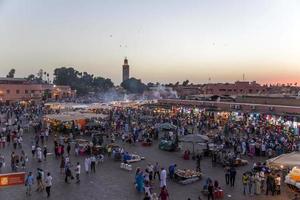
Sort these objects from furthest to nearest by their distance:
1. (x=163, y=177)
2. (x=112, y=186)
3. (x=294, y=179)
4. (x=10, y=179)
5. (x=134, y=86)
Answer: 1. (x=134, y=86)
2. (x=112, y=186)
3. (x=163, y=177)
4. (x=294, y=179)
5. (x=10, y=179)

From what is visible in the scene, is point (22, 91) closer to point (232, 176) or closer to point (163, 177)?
point (163, 177)

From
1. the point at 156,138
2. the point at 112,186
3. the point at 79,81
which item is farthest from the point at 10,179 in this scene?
the point at 79,81

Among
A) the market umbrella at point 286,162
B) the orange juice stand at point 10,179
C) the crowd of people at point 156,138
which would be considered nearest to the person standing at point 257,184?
the crowd of people at point 156,138

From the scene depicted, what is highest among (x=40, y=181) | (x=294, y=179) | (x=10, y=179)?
(x=10, y=179)

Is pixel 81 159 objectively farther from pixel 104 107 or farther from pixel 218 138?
pixel 104 107

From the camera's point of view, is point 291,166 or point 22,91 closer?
point 291,166

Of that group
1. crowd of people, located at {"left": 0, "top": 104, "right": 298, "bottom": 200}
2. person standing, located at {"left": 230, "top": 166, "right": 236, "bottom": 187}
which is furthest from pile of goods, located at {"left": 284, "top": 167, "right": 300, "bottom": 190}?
person standing, located at {"left": 230, "top": 166, "right": 236, "bottom": 187}

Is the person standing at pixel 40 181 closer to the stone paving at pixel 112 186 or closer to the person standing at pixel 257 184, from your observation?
the stone paving at pixel 112 186

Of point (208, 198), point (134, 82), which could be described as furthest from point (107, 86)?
point (208, 198)

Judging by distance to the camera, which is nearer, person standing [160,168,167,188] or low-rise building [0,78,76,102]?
person standing [160,168,167,188]

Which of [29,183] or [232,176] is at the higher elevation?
[29,183]

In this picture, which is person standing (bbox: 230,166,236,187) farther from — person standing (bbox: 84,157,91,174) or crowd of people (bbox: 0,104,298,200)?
person standing (bbox: 84,157,91,174)

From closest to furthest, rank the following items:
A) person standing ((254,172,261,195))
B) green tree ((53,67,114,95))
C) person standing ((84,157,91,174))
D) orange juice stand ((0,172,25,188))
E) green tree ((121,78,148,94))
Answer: orange juice stand ((0,172,25,188))
person standing ((254,172,261,195))
person standing ((84,157,91,174))
green tree ((53,67,114,95))
green tree ((121,78,148,94))

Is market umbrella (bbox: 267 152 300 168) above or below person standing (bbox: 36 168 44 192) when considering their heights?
above
